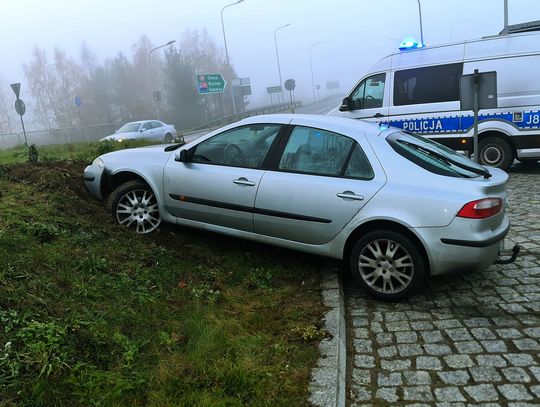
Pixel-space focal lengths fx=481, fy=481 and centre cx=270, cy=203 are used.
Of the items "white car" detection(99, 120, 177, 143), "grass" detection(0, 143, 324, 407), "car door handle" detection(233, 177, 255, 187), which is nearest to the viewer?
"grass" detection(0, 143, 324, 407)

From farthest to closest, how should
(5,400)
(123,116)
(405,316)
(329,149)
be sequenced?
(123,116), (329,149), (405,316), (5,400)

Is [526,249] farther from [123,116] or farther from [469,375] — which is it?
[123,116]

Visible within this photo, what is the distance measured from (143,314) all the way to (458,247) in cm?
250

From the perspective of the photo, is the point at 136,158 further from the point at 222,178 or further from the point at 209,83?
the point at 209,83

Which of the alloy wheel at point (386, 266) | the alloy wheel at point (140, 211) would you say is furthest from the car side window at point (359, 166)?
the alloy wheel at point (140, 211)

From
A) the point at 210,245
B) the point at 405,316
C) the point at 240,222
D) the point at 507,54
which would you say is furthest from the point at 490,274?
the point at 507,54

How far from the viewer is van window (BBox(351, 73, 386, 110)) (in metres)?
10.4

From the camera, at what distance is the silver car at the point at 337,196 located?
12.8ft

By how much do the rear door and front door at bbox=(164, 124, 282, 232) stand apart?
0.17m

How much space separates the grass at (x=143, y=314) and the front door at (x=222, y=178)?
42 centimetres

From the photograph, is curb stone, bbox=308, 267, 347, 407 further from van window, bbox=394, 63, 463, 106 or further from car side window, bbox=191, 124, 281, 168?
van window, bbox=394, 63, 463, 106

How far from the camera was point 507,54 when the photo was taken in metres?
8.99

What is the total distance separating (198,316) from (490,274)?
2.89 metres

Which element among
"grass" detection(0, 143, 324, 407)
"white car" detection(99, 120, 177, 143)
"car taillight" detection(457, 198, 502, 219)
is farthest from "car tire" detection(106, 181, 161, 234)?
"white car" detection(99, 120, 177, 143)
